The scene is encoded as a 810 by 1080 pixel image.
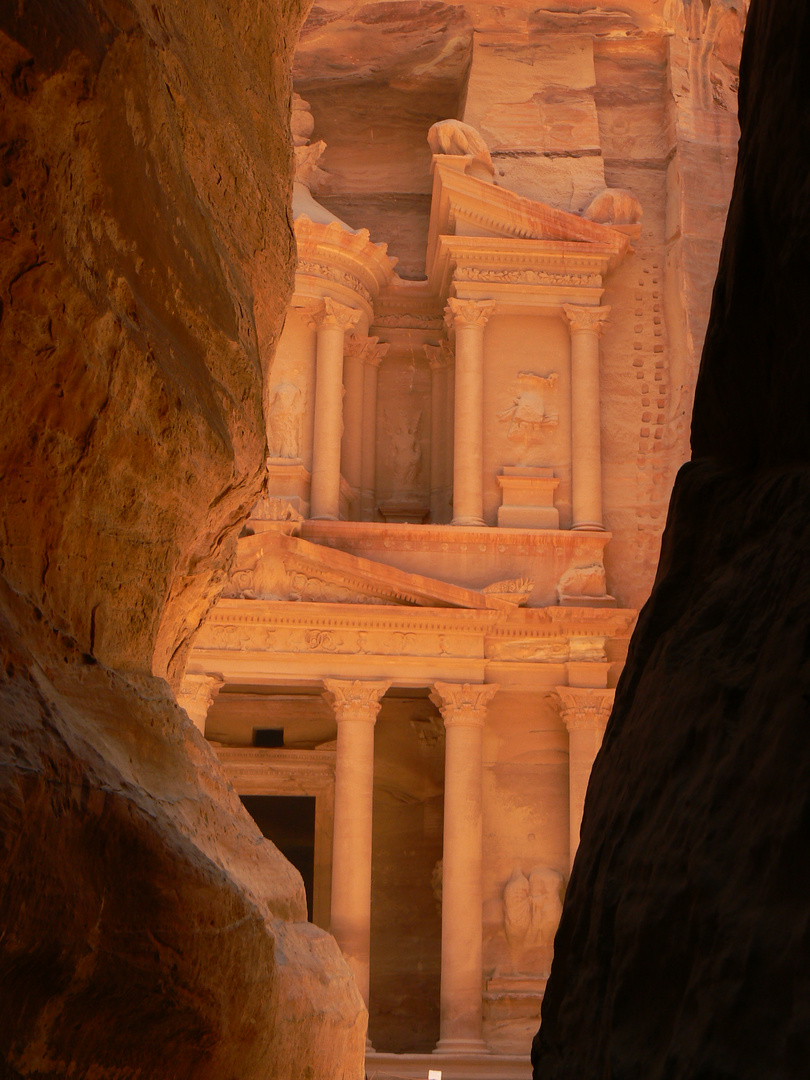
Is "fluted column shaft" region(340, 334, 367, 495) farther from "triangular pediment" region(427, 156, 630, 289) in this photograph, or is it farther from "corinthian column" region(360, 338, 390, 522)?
"triangular pediment" region(427, 156, 630, 289)

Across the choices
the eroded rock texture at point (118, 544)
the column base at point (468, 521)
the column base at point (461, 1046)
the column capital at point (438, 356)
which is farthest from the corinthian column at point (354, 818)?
the eroded rock texture at point (118, 544)

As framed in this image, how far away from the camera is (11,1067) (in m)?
1.97

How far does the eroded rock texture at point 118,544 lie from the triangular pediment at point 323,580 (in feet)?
39.6

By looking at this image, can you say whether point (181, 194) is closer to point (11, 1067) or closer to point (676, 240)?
point (11, 1067)

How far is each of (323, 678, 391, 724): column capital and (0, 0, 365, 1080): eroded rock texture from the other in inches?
471

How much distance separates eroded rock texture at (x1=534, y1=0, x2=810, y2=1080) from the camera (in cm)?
134

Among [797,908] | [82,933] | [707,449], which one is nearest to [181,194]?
[707,449]

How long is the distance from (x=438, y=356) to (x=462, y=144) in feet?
10.1

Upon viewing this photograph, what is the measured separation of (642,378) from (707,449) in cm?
1653

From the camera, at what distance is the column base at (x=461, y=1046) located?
1408cm

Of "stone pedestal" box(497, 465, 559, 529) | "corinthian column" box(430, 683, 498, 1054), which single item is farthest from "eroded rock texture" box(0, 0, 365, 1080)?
"stone pedestal" box(497, 465, 559, 529)

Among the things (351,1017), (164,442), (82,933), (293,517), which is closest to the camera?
(82,933)

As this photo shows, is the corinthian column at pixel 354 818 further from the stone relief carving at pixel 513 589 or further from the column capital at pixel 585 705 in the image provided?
the column capital at pixel 585 705

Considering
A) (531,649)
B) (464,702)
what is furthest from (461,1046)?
(531,649)
